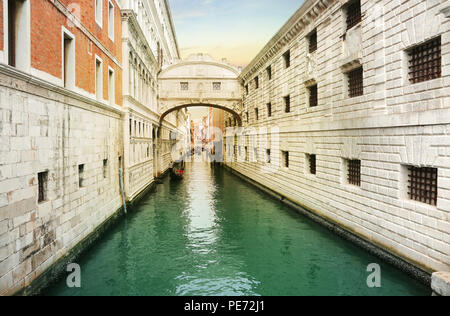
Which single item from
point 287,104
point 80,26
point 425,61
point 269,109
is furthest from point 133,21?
point 425,61

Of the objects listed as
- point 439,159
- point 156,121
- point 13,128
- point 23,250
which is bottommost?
point 23,250

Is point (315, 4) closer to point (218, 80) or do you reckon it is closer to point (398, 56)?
point (398, 56)

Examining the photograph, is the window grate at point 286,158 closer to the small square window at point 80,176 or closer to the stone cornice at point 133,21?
the stone cornice at point 133,21

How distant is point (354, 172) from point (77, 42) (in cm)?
900

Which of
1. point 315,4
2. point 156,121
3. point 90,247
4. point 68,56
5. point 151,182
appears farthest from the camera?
point 156,121

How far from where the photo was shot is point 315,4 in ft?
39.3

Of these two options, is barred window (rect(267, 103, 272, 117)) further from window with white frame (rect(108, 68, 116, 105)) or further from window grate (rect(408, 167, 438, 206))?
window grate (rect(408, 167, 438, 206))

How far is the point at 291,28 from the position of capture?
48.6 feet

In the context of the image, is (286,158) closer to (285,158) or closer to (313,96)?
(285,158)

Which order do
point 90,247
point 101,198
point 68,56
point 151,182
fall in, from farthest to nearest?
1. point 151,182
2. point 101,198
3. point 90,247
4. point 68,56

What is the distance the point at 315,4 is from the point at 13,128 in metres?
10.8


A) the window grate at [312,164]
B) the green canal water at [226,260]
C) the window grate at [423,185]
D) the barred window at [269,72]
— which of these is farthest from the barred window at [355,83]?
the barred window at [269,72]

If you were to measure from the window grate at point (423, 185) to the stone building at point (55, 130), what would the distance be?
8151 millimetres
